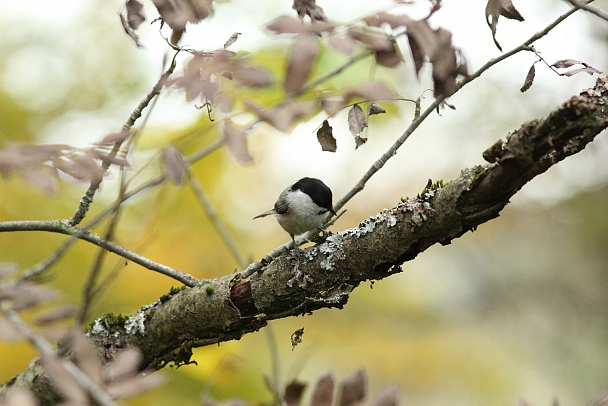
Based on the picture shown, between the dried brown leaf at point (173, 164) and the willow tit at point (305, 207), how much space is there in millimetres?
1731

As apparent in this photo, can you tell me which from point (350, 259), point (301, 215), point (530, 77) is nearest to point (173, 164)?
point (350, 259)

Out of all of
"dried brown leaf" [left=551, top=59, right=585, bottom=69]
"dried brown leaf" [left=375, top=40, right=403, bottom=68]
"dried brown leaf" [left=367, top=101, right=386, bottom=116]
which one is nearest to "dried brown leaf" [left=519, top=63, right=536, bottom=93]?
"dried brown leaf" [left=551, top=59, right=585, bottom=69]

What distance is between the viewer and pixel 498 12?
1.28 m

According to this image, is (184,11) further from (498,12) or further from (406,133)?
(406,133)

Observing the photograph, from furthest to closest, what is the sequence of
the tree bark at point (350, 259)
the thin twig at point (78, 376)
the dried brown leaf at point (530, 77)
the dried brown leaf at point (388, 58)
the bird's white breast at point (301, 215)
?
the bird's white breast at point (301, 215), the dried brown leaf at point (530, 77), the tree bark at point (350, 259), the dried brown leaf at point (388, 58), the thin twig at point (78, 376)

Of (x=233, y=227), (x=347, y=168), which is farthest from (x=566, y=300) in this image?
(x=233, y=227)

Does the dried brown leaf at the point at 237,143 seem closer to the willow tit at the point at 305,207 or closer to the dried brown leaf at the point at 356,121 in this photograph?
the dried brown leaf at the point at 356,121

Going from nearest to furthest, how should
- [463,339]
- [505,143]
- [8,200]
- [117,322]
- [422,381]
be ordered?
[505,143] → [117,322] → [8,200] → [422,381] → [463,339]

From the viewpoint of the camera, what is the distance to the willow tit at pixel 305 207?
9.06 ft

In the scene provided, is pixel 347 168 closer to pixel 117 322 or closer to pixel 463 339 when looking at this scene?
pixel 463 339

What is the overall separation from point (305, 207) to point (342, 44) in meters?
1.85

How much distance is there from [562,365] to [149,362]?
561 centimetres

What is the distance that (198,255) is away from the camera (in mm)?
4301

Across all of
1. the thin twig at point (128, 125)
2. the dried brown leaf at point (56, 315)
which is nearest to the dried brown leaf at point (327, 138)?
the thin twig at point (128, 125)
